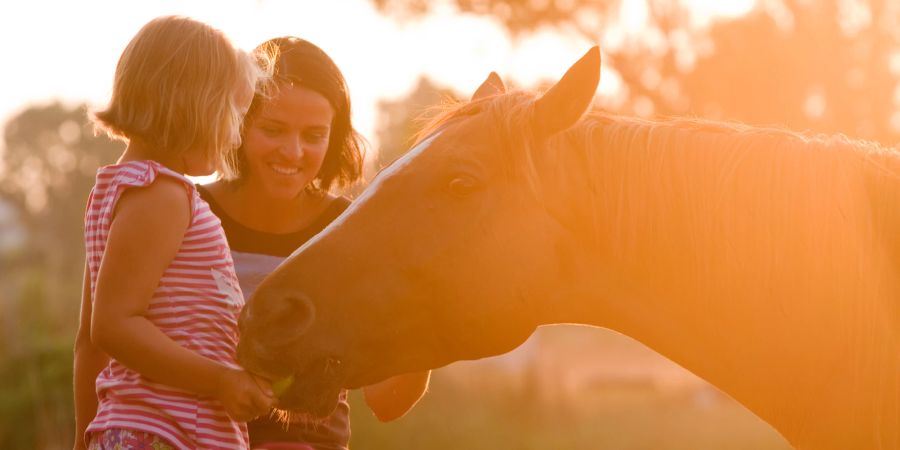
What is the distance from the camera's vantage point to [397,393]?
4359 mm

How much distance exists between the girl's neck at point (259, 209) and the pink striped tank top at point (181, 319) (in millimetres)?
964

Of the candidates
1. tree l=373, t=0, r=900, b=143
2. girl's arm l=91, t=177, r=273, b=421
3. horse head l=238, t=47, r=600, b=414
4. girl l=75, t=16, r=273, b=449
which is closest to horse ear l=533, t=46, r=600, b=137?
horse head l=238, t=47, r=600, b=414

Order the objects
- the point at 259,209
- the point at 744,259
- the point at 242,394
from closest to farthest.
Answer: the point at 242,394 < the point at 744,259 < the point at 259,209

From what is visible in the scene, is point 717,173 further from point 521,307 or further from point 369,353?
point 369,353

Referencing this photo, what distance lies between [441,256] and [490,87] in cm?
96

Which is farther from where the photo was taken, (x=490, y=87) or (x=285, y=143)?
(x=285, y=143)

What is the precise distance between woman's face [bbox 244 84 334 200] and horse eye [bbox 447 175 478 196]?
3.43 feet

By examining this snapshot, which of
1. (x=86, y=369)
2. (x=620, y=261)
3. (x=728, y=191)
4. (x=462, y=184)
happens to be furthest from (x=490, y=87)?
(x=86, y=369)

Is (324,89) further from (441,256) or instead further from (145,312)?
(145,312)

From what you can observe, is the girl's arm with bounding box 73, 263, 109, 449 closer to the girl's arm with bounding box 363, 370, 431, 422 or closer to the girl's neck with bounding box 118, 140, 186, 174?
the girl's neck with bounding box 118, 140, 186, 174

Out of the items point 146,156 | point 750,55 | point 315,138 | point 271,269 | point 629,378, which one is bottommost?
point 146,156

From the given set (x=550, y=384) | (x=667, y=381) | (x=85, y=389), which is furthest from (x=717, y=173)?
(x=667, y=381)

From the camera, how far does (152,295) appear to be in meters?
3.19

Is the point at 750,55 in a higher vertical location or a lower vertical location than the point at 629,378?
Result: higher
